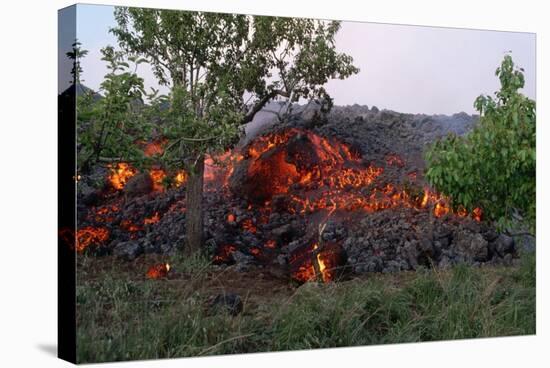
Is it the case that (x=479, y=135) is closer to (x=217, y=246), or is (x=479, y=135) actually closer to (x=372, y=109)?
(x=372, y=109)

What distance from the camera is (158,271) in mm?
9195

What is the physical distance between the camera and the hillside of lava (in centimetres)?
920

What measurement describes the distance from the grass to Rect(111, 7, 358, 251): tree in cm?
70

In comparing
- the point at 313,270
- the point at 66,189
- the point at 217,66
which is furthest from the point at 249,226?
the point at 66,189

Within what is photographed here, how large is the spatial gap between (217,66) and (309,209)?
5.58 feet

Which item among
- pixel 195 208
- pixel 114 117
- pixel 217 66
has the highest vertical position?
pixel 217 66

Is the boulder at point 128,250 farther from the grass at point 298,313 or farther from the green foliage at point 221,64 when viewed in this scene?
the green foliage at point 221,64

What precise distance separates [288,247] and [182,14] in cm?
250

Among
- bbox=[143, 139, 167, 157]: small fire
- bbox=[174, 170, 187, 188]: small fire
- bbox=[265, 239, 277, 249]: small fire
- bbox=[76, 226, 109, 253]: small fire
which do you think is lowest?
bbox=[265, 239, 277, 249]: small fire

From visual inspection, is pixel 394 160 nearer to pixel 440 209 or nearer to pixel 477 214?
pixel 440 209

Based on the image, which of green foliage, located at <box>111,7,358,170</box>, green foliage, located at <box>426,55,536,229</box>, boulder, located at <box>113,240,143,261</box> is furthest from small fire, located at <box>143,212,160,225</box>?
green foliage, located at <box>426,55,536,229</box>

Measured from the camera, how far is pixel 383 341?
9.90 metres

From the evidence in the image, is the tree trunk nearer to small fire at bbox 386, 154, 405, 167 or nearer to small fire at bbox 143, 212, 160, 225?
small fire at bbox 143, 212, 160, 225

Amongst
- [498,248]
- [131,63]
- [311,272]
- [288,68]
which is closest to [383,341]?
[311,272]
